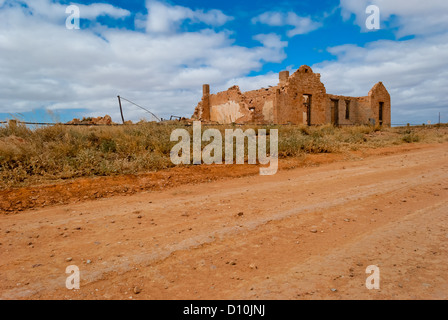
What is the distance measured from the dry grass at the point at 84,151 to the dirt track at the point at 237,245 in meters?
1.82

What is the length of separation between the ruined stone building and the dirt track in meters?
13.0

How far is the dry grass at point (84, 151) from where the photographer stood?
629cm

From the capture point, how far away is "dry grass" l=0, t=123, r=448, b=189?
6293mm

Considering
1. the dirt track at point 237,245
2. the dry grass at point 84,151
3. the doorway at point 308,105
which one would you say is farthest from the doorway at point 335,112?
the dirt track at point 237,245

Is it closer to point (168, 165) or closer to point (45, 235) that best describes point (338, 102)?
point (168, 165)

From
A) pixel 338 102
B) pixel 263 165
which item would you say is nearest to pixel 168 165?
pixel 263 165

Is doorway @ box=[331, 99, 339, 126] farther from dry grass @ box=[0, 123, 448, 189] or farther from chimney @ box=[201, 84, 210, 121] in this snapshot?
dry grass @ box=[0, 123, 448, 189]

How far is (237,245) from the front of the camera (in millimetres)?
3094

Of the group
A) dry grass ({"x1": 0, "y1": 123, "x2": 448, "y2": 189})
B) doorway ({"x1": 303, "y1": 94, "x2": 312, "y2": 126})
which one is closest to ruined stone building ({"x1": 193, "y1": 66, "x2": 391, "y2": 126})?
doorway ({"x1": 303, "y1": 94, "x2": 312, "y2": 126})

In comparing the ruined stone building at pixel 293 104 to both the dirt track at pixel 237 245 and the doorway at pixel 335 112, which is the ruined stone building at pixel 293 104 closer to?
the doorway at pixel 335 112

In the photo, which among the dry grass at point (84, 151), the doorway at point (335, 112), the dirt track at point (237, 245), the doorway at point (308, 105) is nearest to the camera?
the dirt track at point (237, 245)

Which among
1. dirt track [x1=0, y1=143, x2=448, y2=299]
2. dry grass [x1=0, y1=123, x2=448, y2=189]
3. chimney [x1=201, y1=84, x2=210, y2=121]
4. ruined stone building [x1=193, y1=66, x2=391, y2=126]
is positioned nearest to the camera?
dirt track [x1=0, y1=143, x2=448, y2=299]
